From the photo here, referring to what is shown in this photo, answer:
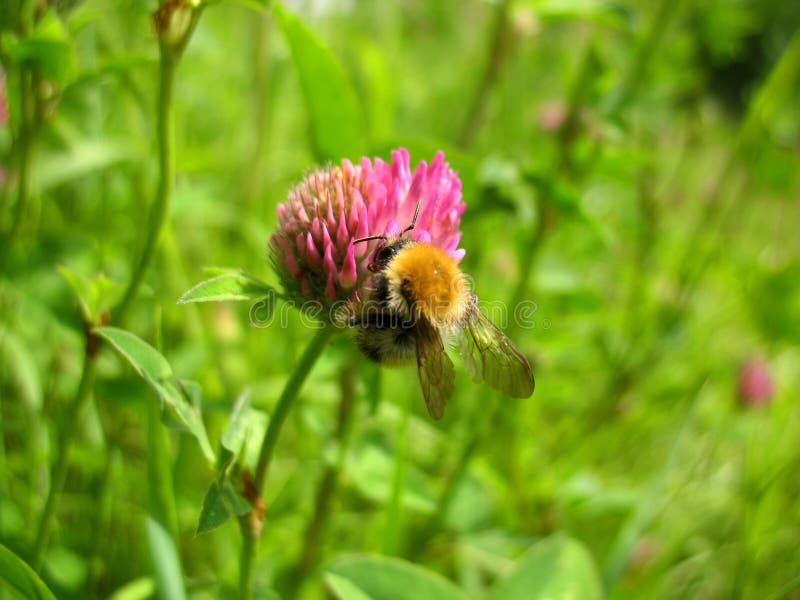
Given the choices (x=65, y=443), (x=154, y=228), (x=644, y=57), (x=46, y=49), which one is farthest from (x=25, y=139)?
(x=644, y=57)

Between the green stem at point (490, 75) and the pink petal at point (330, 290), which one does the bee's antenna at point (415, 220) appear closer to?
the pink petal at point (330, 290)

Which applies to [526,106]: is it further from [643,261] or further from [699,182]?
[699,182]

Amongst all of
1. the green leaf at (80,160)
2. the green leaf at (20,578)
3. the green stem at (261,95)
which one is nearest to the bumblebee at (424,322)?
the green leaf at (20,578)

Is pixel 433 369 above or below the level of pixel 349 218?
below

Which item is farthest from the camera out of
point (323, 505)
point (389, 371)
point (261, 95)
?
point (261, 95)

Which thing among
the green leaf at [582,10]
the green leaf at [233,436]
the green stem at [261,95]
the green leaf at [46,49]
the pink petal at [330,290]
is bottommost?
the green leaf at [233,436]

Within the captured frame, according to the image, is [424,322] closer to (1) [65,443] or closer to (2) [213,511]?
(2) [213,511]
